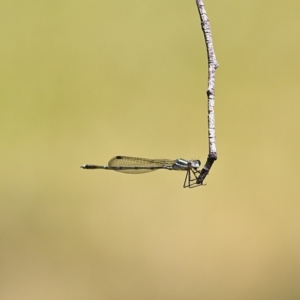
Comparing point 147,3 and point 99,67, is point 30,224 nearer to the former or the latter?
point 99,67

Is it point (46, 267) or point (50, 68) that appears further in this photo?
point (46, 267)

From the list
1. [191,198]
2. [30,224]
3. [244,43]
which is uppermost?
[244,43]

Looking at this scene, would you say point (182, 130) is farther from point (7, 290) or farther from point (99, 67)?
point (7, 290)

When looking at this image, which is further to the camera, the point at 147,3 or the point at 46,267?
the point at 46,267

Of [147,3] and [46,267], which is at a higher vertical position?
[147,3]

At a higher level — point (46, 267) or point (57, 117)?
point (57, 117)

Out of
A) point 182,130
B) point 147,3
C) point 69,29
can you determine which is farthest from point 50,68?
point 182,130

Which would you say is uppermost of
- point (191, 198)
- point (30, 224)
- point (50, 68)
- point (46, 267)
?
point (50, 68)

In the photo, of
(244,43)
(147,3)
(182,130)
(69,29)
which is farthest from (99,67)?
(244,43)

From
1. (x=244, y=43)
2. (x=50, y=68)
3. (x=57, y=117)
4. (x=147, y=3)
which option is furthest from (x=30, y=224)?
(x=244, y=43)
